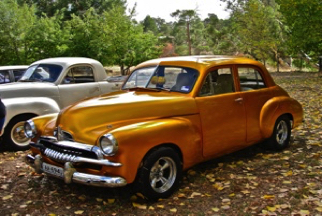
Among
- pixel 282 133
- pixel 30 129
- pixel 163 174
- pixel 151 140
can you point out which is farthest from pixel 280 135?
pixel 30 129

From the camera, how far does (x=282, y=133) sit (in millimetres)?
6207

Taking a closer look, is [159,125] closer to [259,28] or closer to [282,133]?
[282,133]

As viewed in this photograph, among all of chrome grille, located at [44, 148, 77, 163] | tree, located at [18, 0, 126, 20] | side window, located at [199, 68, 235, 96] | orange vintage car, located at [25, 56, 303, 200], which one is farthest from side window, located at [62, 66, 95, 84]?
tree, located at [18, 0, 126, 20]

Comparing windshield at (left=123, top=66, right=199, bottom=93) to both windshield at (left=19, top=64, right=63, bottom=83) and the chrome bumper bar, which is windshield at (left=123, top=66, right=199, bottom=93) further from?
windshield at (left=19, top=64, right=63, bottom=83)

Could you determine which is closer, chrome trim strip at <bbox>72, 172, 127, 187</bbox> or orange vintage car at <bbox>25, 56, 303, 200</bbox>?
chrome trim strip at <bbox>72, 172, 127, 187</bbox>

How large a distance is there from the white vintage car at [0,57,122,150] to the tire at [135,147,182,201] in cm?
358

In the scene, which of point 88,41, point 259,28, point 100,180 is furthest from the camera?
point 259,28

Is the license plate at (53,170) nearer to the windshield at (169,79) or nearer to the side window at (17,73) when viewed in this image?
the windshield at (169,79)

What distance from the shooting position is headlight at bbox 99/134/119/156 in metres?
3.67

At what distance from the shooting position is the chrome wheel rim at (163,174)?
407cm

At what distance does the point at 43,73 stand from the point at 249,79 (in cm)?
462

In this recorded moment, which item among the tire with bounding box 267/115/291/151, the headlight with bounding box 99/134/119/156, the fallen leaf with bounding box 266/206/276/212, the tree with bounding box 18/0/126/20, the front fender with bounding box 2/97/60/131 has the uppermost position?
the tree with bounding box 18/0/126/20

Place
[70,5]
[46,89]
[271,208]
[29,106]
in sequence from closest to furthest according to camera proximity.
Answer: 1. [271,208]
2. [29,106]
3. [46,89]
4. [70,5]

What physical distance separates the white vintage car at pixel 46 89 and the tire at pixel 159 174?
11.8 ft
